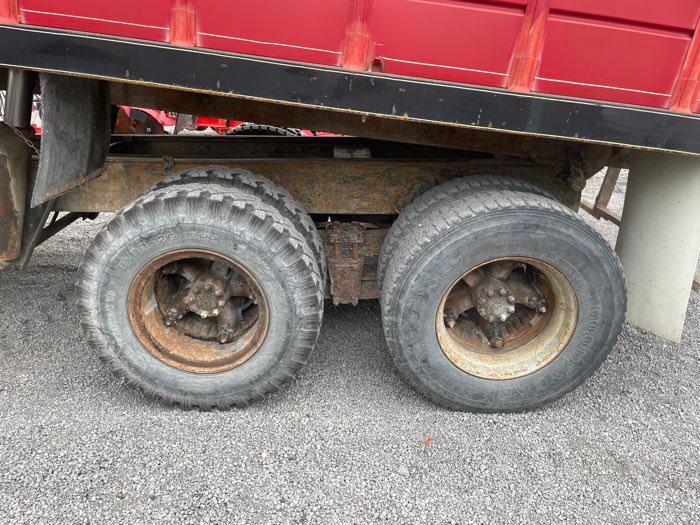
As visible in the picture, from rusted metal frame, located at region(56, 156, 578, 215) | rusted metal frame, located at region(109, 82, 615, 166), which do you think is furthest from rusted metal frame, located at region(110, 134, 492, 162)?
rusted metal frame, located at region(109, 82, 615, 166)

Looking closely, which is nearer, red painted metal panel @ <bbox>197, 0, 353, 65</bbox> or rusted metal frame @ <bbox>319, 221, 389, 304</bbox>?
red painted metal panel @ <bbox>197, 0, 353, 65</bbox>

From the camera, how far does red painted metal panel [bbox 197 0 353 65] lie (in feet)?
6.26

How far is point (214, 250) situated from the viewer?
2.36 m

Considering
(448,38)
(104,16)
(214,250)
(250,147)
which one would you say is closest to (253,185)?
(214,250)

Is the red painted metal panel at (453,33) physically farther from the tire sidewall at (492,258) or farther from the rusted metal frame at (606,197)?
the rusted metal frame at (606,197)

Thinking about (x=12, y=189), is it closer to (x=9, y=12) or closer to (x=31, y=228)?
(x=31, y=228)

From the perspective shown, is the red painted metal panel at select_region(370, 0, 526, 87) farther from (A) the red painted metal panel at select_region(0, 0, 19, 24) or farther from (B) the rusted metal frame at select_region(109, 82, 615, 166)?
(A) the red painted metal panel at select_region(0, 0, 19, 24)

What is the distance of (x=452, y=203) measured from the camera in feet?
8.21

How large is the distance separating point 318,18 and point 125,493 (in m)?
2.13

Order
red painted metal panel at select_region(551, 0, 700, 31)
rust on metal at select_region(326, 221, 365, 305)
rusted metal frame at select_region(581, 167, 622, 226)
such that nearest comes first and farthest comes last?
red painted metal panel at select_region(551, 0, 700, 31)
rust on metal at select_region(326, 221, 365, 305)
rusted metal frame at select_region(581, 167, 622, 226)

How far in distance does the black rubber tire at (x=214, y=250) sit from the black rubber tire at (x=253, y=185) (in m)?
0.13

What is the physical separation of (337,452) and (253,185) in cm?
141

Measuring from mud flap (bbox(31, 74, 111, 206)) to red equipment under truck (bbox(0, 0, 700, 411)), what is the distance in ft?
0.04

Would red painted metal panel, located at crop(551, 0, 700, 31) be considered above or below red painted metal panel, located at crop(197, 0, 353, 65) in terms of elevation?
above
